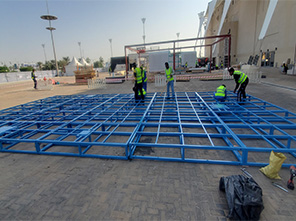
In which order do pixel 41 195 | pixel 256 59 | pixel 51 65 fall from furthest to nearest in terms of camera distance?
pixel 51 65
pixel 256 59
pixel 41 195

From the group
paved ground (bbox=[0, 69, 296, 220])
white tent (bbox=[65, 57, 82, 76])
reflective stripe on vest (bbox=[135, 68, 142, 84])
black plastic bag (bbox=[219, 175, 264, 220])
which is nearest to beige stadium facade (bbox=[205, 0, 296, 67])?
reflective stripe on vest (bbox=[135, 68, 142, 84])

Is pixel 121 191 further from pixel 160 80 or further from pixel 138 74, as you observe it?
pixel 160 80

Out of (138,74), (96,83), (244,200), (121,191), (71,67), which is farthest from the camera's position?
(71,67)

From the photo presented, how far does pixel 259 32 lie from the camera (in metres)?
24.5

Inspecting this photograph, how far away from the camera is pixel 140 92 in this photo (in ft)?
26.8

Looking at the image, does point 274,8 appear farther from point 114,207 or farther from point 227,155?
point 114,207

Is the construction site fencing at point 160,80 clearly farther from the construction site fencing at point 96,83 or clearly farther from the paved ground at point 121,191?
the paved ground at point 121,191

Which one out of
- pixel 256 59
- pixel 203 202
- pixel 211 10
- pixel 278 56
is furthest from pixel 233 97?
pixel 211 10

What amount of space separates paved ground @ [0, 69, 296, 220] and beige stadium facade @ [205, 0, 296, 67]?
20592 millimetres

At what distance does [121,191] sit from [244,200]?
1.84m

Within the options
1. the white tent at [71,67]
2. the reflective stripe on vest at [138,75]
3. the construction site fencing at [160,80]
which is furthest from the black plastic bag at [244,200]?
the white tent at [71,67]

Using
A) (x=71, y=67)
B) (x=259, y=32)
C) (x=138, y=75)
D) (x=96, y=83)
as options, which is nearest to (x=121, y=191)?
(x=138, y=75)

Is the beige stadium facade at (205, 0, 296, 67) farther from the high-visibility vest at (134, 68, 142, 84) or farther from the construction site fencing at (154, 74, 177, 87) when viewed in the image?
the high-visibility vest at (134, 68, 142, 84)

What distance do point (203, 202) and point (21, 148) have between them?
489 centimetres
